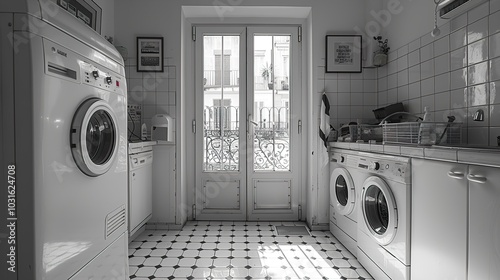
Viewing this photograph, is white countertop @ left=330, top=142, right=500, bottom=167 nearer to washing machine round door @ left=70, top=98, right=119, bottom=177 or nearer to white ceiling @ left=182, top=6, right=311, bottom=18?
washing machine round door @ left=70, top=98, right=119, bottom=177

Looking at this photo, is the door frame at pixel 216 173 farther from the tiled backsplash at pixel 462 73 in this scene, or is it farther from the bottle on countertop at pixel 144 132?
the tiled backsplash at pixel 462 73

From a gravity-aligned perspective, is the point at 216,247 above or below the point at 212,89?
below

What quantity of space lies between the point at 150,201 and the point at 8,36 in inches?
79.9

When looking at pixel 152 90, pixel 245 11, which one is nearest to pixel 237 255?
pixel 152 90

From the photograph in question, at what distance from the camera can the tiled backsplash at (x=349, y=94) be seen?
9.03 ft

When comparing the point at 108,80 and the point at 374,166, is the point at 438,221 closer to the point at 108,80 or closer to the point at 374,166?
the point at 374,166

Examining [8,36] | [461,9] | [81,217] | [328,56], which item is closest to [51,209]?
[81,217]

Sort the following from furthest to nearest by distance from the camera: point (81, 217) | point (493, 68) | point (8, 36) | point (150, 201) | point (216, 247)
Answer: point (150, 201) < point (216, 247) < point (493, 68) < point (81, 217) < point (8, 36)

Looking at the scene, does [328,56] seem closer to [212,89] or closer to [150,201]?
[212,89]

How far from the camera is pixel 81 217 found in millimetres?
1105

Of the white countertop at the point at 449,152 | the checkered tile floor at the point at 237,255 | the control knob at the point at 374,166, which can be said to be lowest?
the checkered tile floor at the point at 237,255

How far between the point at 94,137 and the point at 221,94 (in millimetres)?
1842

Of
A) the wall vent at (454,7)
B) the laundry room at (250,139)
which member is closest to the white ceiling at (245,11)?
the laundry room at (250,139)

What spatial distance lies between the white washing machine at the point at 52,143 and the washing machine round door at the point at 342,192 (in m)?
1.69
